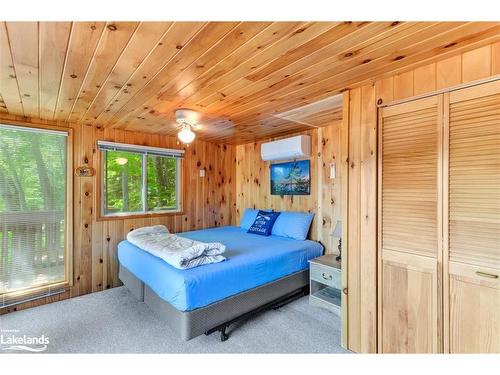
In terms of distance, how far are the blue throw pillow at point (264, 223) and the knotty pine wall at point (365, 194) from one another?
1.64m

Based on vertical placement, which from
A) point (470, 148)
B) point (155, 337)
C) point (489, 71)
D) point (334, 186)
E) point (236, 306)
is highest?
point (489, 71)

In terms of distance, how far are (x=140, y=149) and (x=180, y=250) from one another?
1.96 metres

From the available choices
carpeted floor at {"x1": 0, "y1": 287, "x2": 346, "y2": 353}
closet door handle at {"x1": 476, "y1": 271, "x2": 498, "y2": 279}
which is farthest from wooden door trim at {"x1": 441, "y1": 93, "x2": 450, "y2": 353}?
carpeted floor at {"x1": 0, "y1": 287, "x2": 346, "y2": 353}

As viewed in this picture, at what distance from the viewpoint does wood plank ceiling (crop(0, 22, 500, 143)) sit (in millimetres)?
1221

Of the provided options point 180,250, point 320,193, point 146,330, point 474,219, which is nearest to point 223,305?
point 180,250

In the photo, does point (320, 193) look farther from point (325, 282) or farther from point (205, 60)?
point (205, 60)

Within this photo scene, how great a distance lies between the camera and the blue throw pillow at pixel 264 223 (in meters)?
3.53

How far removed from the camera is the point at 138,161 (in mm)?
3529

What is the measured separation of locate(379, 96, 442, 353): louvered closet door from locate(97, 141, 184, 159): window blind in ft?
9.65

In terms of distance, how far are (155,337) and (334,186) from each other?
102 inches

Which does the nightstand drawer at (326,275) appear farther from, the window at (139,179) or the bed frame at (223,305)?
the window at (139,179)

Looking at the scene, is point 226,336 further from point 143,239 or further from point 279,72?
point 279,72

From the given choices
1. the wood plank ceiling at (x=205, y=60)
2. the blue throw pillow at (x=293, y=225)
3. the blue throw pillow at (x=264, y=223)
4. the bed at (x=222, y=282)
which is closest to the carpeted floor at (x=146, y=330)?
the bed at (x=222, y=282)
